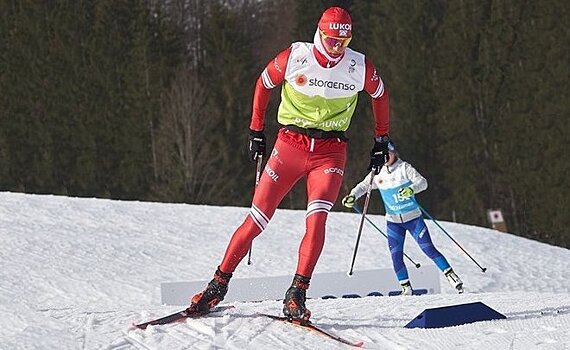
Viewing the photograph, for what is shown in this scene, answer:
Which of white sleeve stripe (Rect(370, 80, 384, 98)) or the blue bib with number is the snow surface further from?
white sleeve stripe (Rect(370, 80, 384, 98))

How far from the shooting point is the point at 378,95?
17.9 ft

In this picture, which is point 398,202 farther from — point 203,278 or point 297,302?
point 297,302

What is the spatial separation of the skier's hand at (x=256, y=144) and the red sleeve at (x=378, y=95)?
2.24ft

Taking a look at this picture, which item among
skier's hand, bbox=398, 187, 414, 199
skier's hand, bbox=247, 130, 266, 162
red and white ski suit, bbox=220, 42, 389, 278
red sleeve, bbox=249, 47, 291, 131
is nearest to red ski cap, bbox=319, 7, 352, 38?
red and white ski suit, bbox=220, 42, 389, 278

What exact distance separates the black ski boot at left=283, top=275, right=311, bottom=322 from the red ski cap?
1371mm

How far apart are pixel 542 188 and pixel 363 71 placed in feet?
82.6

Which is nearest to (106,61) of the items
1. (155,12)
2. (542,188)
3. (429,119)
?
(155,12)

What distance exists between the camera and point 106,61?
33.0 m

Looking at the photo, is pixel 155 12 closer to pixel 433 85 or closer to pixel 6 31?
pixel 6 31

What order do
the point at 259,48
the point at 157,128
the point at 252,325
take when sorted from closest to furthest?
the point at 252,325 → the point at 157,128 → the point at 259,48

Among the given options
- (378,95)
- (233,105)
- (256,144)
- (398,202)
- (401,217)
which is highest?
(378,95)

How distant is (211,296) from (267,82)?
1.28m

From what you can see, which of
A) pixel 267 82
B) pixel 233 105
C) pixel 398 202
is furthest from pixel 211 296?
pixel 233 105

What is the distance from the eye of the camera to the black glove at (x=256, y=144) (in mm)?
5441
